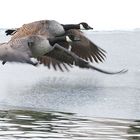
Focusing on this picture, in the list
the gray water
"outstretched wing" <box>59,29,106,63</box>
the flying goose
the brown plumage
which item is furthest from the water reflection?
"outstretched wing" <box>59,29,106,63</box>

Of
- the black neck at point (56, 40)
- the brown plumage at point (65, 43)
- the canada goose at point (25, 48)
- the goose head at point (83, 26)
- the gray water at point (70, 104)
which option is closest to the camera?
the gray water at point (70, 104)

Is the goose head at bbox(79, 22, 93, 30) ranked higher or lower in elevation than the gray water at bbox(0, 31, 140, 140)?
higher

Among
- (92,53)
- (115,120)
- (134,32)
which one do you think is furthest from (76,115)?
(134,32)

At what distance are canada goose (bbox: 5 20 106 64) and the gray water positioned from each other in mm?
379

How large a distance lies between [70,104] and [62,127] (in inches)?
64.6

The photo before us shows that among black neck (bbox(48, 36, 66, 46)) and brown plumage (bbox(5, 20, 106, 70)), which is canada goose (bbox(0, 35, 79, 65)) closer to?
black neck (bbox(48, 36, 66, 46))

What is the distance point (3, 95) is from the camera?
30.5 ft

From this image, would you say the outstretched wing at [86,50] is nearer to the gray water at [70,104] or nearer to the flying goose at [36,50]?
the gray water at [70,104]

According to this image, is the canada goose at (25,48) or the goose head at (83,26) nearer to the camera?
the canada goose at (25,48)

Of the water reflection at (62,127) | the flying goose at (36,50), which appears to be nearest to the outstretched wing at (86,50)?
the flying goose at (36,50)

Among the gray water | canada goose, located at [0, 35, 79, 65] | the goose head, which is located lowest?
the gray water

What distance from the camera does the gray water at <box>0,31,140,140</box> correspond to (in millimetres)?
6484

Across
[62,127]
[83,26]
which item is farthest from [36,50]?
[83,26]

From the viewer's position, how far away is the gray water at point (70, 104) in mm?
6484
